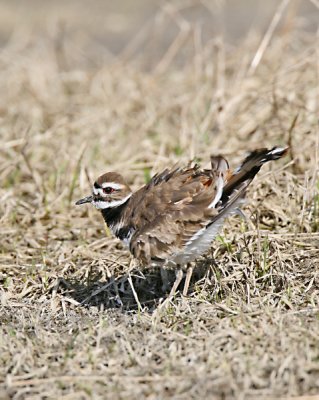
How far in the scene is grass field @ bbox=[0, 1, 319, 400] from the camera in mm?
3928

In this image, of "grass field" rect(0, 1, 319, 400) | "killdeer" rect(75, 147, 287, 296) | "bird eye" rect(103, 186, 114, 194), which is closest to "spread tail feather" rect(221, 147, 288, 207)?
"killdeer" rect(75, 147, 287, 296)

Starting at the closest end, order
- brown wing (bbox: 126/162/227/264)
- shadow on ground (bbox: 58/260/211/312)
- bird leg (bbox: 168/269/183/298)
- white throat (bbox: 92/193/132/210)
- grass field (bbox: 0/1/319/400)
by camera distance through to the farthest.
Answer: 1. grass field (bbox: 0/1/319/400)
2. brown wing (bbox: 126/162/227/264)
3. bird leg (bbox: 168/269/183/298)
4. shadow on ground (bbox: 58/260/211/312)
5. white throat (bbox: 92/193/132/210)

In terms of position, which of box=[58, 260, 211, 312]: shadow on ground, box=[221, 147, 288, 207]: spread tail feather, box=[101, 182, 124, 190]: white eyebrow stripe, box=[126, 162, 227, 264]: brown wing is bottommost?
box=[58, 260, 211, 312]: shadow on ground

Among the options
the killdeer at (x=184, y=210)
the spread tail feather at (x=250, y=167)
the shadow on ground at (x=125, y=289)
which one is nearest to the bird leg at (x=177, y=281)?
the killdeer at (x=184, y=210)

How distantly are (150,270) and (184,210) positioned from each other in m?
0.90

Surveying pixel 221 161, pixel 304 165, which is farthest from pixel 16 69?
pixel 221 161

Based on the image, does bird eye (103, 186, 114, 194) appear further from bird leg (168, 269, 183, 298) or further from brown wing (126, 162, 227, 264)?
bird leg (168, 269, 183, 298)

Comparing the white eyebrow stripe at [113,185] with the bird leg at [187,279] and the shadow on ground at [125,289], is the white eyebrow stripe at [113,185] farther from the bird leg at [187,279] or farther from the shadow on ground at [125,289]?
the bird leg at [187,279]

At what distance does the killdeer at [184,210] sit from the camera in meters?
4.59

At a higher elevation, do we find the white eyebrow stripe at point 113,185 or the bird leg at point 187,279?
the white eyebrow stripe at point 113,185

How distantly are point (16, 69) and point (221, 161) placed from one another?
214 inches

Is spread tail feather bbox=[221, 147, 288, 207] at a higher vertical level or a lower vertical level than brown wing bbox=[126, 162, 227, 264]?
higher

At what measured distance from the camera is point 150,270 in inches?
214

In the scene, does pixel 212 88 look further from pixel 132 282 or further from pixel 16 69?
pixel 132 282
